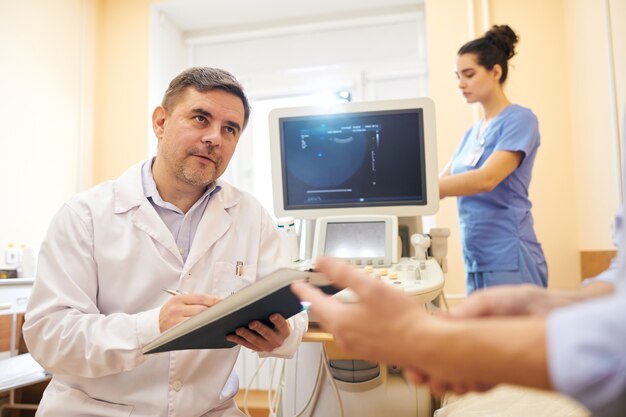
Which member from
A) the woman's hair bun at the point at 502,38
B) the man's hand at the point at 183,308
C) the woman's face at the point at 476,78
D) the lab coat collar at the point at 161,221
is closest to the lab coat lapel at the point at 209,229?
the lab coat collar at the point at 161,221

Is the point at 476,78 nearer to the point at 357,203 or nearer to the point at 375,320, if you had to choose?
the point at 357,203

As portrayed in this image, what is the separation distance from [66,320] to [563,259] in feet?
8.01

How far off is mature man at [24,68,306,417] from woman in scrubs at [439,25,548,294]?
0.83 metres

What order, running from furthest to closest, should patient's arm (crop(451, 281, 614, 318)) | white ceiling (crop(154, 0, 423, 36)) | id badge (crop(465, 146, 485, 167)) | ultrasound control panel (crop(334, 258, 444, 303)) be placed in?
white ceiling (crop(154, 0, 423, 36)) < id badge (crop(465, 146, 485, 167)) < ultrasound control panel (crop(334, 258, 444, 303)) < patient's arm (crop(451, 281, 614, 318))

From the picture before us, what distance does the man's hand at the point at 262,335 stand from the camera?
3.02 ft

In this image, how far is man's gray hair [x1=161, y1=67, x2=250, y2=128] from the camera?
127cm

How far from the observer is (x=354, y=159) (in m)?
1.66

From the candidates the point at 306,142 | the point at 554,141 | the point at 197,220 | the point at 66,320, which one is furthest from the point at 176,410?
the point at 554,141

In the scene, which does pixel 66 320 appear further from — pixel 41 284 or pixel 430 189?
pixel 430 189

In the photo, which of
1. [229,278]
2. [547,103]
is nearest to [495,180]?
[229,278]

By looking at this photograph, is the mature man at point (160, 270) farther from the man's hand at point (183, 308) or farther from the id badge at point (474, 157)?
the id badge at point (474, 157)

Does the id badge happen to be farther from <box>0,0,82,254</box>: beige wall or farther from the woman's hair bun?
<box>0,0,82,254</box>: beige wall

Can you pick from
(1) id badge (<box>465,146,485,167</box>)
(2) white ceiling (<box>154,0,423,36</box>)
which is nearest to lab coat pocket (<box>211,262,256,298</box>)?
(1) id badge (<box>465,146,485,167</box>)

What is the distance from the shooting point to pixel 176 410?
40.6 inches
